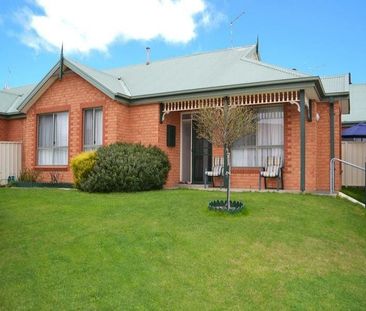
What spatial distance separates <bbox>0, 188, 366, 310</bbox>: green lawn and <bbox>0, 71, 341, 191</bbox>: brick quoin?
3.48 meters

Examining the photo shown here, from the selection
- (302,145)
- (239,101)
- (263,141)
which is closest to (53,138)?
(239,101)

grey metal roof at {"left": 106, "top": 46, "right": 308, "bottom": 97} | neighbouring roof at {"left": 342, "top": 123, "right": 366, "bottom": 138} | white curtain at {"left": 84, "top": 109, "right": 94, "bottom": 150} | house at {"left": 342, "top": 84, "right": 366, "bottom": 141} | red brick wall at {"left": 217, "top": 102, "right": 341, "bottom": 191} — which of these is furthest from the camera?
house at {"left": 342, "top": 84, "right": 366, "bottom": 141}

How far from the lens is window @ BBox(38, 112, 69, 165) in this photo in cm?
1638

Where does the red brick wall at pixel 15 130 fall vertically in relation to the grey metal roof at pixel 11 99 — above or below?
below

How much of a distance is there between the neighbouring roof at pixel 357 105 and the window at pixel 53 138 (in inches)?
503

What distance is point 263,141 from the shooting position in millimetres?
13656

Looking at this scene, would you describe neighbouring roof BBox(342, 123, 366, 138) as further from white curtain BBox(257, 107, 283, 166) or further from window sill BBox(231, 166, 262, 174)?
window sill BBox(231, 166, 262, 174)

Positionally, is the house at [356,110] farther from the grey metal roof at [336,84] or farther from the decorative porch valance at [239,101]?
the decorative porch valance at [239,101]

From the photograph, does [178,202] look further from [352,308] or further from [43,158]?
[43,158]

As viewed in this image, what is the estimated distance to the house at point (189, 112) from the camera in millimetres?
12922

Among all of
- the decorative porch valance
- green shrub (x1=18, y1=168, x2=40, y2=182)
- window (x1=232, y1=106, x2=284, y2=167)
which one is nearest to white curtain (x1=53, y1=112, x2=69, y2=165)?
green shrub (x1=18, y1=168, x2=40, y2=182)

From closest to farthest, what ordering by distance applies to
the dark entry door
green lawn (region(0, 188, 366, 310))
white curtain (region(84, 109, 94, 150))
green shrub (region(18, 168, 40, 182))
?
1. green lawn (region(0, 188, 366, 310))
2. the dark entry door
3. white curtain (region(84, 109, 94, 150))
4. green shrub (region(18, 168, 40, 182))

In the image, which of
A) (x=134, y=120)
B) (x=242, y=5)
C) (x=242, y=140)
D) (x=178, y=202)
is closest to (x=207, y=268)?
(x=178, y=202)

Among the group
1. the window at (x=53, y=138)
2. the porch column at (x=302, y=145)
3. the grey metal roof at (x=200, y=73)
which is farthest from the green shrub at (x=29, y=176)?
the porch column at (x=302, y=145)
